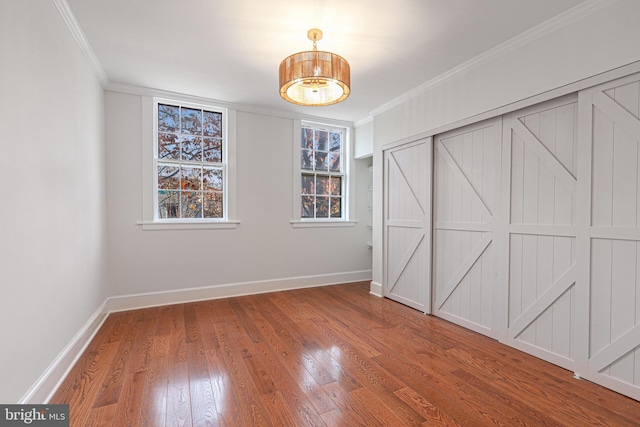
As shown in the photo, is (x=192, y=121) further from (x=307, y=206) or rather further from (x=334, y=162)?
(x=334, y=162)

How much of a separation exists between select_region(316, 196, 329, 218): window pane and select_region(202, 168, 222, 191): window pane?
5.32 feet

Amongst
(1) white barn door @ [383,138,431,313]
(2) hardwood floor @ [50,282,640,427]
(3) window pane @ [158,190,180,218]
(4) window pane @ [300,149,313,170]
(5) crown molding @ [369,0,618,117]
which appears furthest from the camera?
(4) window pane @ [300,149,313,170]

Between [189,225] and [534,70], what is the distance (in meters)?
4.08

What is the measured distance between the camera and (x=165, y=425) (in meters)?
1.65

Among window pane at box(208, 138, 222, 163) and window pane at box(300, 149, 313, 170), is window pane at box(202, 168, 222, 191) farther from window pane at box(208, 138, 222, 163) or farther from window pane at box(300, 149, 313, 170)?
window pane at box(300, 149, 313, 170)

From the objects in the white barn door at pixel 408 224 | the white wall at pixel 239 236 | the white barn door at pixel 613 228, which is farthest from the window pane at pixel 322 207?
the white barn door at pixel 613 228

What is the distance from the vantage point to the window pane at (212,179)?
161 inches

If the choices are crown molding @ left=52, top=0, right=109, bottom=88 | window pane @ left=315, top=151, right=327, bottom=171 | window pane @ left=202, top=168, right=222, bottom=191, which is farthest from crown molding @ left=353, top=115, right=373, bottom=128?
crown molding @ left=52, top=0, right=109, bottom=88

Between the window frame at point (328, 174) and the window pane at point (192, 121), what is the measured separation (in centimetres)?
140

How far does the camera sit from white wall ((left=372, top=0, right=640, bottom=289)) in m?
1.95

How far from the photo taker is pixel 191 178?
158 inches

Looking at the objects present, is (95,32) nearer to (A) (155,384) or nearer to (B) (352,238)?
(A) (155,384)

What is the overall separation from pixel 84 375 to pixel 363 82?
12.4ft

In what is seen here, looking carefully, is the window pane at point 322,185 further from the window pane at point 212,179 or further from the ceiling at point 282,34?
the ceiling at point 282,34
